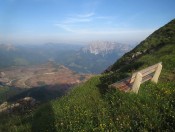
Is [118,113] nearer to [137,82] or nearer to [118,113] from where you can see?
[118,113]

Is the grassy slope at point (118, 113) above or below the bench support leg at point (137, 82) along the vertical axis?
below

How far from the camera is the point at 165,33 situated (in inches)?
1976

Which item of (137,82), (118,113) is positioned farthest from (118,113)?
(137,82)

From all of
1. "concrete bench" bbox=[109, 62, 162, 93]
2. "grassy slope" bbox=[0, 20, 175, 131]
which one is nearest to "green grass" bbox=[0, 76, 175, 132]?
"grassy slope" bbox=[0, 20, 175, 131]

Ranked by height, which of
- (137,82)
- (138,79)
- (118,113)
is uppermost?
(138,79)

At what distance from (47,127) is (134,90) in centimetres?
519

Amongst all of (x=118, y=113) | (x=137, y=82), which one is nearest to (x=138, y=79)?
(x=137, y=82)

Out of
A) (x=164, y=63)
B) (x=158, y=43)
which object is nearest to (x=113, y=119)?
(x=164, y=63)

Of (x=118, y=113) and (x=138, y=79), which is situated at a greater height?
(x=138, y=79)

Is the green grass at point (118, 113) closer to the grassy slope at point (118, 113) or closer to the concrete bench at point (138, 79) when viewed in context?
the grassy slope at point (118, 113)

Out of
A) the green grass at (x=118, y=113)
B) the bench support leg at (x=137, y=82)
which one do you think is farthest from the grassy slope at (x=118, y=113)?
the bench support leg at (x=137, y=82)

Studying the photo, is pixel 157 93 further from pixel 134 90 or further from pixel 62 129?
pixel 62 129

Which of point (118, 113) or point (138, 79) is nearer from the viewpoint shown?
point (118, 113)

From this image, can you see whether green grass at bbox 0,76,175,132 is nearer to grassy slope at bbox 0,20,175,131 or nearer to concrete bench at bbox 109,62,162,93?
grassy slope at bbox 0,20,175,131
